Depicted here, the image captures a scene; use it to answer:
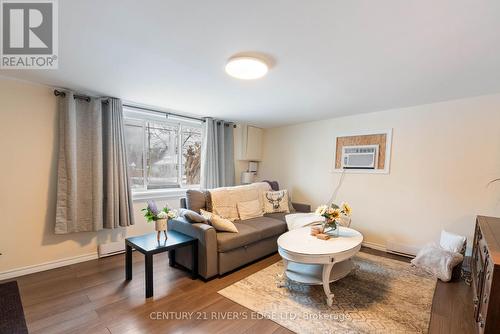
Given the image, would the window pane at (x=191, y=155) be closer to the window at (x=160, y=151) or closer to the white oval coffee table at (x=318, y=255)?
the window at (x=160, y=151)

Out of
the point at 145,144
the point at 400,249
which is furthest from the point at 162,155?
the point at 400,249

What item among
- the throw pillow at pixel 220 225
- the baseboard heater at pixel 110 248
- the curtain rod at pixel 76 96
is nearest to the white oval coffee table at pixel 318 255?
the throw pillow at pixel 220 225

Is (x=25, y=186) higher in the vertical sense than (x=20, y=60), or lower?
lower

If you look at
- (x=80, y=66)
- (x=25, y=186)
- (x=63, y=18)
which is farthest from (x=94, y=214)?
(x=63, y=18)

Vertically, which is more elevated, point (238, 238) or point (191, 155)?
point (191, 155)

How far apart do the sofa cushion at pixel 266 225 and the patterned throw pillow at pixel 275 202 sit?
32 cm

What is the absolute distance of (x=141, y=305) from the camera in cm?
201

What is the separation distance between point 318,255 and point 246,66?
177cm

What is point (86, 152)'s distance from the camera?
9.12 feet

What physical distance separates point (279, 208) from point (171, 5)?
3.15m

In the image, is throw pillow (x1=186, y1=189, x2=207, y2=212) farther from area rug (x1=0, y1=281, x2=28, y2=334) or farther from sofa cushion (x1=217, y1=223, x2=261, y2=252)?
area rug (x1=0, y1=281, x2=28, y2=334)

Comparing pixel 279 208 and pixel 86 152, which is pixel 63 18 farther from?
pixel 279 208

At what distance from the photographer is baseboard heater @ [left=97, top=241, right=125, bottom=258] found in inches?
118

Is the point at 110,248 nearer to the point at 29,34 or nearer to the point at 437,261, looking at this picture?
the point at 29,34
